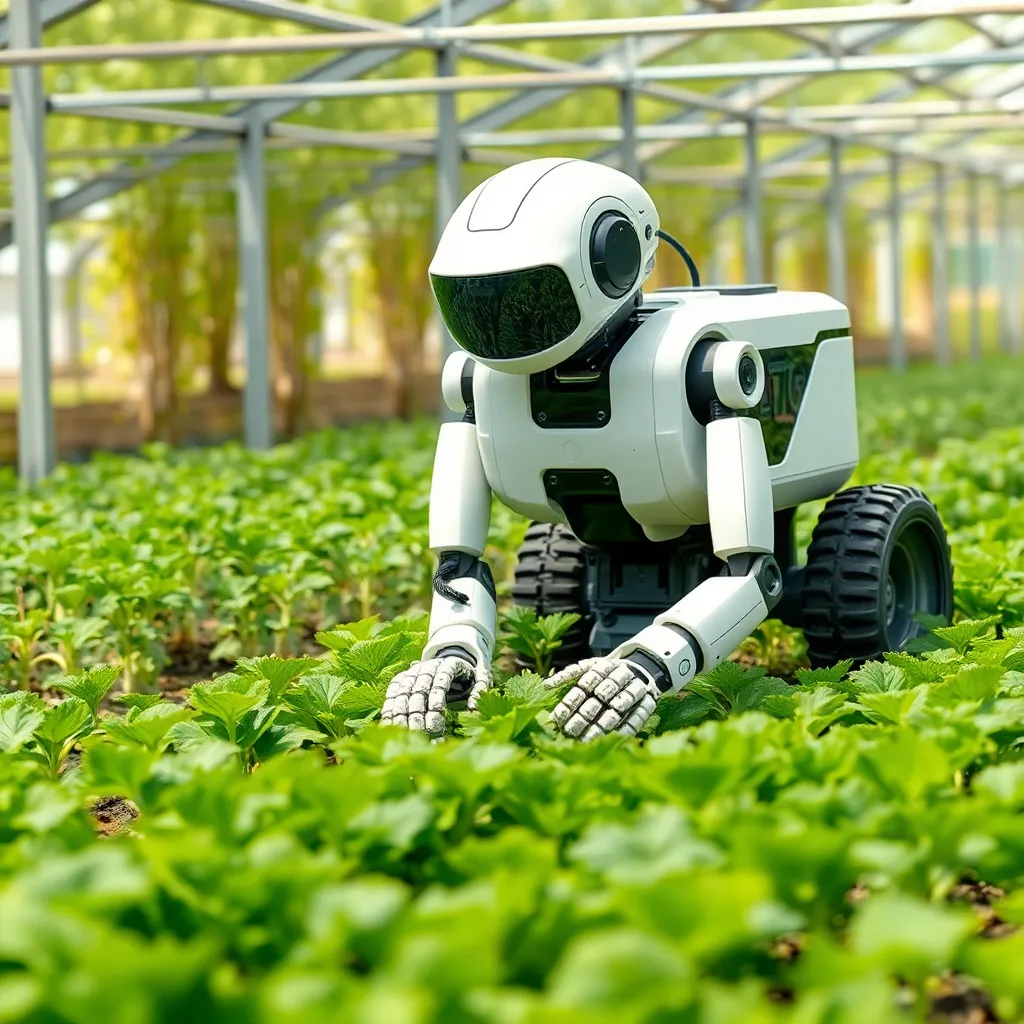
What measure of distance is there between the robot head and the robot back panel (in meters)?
0.16

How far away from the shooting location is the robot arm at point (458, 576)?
3639 millimetres

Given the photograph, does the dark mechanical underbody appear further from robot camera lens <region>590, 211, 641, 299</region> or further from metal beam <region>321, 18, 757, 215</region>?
metal beam <region>321, 18, 757, 215</region>

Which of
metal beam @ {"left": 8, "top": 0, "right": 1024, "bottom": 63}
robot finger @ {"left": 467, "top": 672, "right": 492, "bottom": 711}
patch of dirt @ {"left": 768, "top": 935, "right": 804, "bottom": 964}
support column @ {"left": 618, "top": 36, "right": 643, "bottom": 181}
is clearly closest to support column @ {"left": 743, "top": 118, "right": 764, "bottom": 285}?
support column @ {"left": 618, "top": 36, "right": 643, "bottom": 181}

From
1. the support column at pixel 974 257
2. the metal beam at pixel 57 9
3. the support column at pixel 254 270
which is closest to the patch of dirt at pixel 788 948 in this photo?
the metal beam at pixel 57 9

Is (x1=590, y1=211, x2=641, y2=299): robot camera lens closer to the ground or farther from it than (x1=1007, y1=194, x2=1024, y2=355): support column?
closer to the ground

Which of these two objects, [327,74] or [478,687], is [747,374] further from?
[327,74]

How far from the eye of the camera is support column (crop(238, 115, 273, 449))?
32.8ft

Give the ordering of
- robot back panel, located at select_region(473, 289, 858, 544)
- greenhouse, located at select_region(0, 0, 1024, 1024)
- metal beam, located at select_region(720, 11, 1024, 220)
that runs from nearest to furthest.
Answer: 1. greenhouse, located at select_region(0, 0, 1024, 1024)
2. robot back panel, located at select_region(473, 289, 858, 544)
3. metal beam, located at select_region(720, 11, 1024, 220)

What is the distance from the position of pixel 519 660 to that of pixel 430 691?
1.25 meters

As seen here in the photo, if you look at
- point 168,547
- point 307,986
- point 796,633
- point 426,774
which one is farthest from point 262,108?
point 307,986

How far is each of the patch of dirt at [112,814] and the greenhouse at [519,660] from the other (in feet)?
0.05

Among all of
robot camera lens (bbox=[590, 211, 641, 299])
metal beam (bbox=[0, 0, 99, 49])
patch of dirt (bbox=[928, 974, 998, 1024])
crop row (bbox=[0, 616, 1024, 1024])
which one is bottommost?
patch of dirt (bbox=[928, 974, 998, 1024])

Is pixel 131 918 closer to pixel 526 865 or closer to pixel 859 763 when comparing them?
pixel 526 865

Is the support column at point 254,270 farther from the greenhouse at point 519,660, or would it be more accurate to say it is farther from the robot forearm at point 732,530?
the robot forearm at point 732,530
